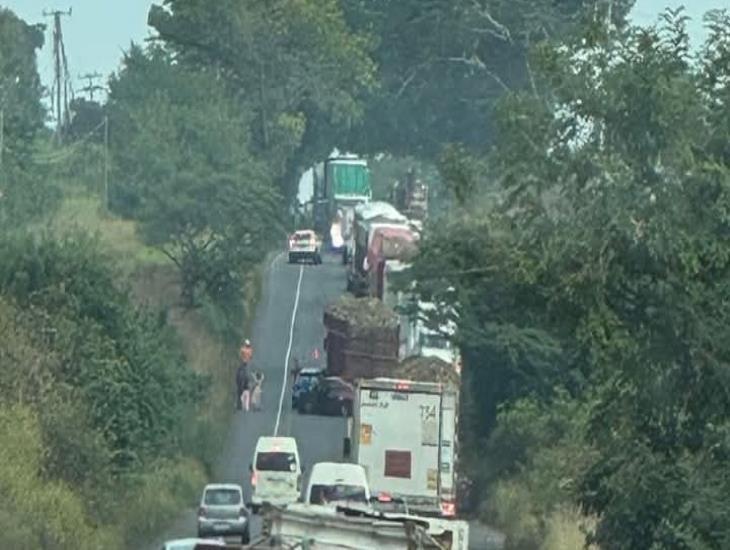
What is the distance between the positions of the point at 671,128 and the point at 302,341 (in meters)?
54.2

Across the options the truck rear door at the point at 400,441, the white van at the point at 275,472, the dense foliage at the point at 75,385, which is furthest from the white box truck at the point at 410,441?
the dense foliage at the point at 75,385

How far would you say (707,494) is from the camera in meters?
26.5

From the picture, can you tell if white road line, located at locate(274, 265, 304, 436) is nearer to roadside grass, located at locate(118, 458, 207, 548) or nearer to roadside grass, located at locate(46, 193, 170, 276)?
roadside grass, located at locate(46, 193, 170, 276)

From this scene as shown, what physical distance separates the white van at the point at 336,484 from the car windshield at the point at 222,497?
134 cm

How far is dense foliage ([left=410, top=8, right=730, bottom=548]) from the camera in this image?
27.1 m

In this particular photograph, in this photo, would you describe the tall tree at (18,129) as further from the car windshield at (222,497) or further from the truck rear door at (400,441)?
the car windshield at (222,497)

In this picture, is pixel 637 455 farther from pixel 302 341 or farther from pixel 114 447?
pixel 302 341

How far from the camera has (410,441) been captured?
170 ft

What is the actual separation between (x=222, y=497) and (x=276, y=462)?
624 centimetres

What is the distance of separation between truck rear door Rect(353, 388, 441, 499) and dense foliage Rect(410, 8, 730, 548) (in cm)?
2030

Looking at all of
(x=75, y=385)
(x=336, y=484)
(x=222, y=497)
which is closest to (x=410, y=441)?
(x=336, y=484)

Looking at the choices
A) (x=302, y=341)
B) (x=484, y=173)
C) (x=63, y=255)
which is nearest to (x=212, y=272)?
(x=302, y=341)

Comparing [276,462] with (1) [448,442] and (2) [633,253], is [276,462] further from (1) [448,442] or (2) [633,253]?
(2) [633,253]

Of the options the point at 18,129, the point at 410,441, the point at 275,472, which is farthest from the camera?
the point at 18,129
